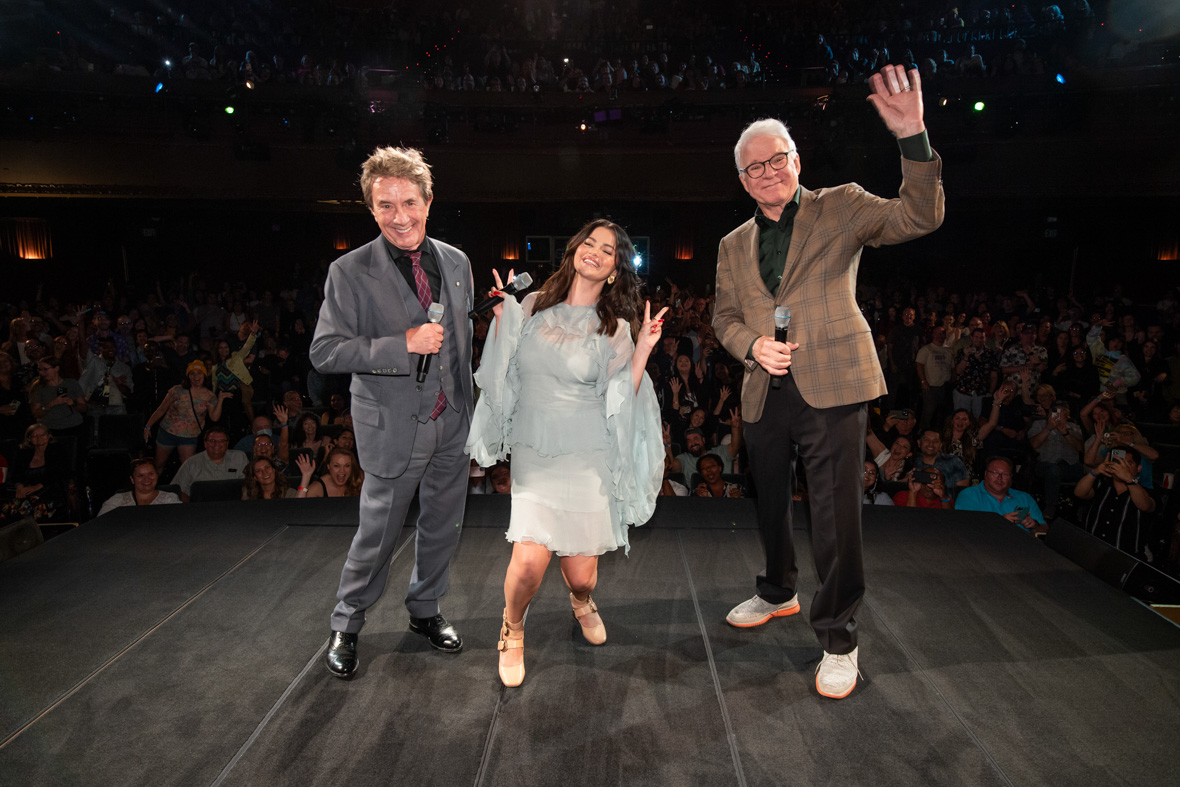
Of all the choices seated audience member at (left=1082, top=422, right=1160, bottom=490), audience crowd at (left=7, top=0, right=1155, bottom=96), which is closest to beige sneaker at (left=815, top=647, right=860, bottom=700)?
seated audience member at (left=1082, top=422, right=1160, bottom=490)

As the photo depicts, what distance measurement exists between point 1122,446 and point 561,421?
12.9ft

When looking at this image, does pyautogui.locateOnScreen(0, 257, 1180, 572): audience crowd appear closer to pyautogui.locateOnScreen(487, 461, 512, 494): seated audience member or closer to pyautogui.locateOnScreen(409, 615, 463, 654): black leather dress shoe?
pyautogui.locateOnScreen(487, 461, 512, 494): seated audience member

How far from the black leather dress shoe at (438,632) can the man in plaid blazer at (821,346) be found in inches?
43.4

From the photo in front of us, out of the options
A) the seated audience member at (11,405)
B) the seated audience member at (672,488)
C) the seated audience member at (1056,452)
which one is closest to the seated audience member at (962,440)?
the seated audience member at (1056,452)

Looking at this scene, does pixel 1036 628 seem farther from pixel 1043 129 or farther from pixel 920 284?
pixel 920 284

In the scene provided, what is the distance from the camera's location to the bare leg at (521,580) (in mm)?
2148

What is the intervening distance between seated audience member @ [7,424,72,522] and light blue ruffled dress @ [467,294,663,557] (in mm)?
3823

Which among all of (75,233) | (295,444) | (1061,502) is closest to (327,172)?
(75,233)

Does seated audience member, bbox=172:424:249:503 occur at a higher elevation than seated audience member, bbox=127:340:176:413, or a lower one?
lower

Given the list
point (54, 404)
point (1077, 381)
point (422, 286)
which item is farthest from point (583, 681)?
point (1077, 381)

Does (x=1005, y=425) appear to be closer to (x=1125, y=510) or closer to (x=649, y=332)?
(x=1125, y=510)

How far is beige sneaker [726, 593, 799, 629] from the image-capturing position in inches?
98.1

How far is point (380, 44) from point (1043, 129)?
10.4 m

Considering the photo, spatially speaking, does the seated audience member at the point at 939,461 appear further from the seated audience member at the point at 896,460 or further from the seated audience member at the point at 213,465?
the seated audience member at the point at 213,465
